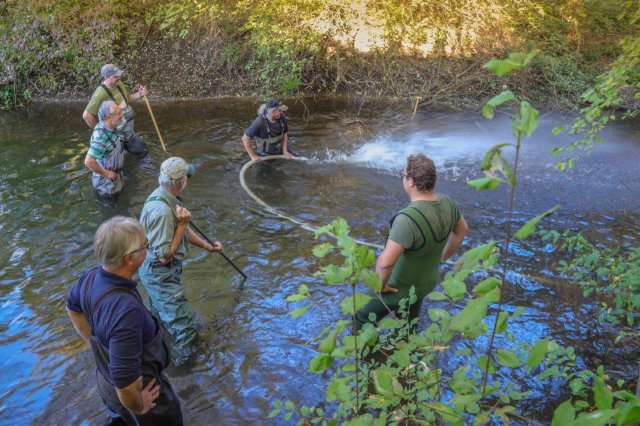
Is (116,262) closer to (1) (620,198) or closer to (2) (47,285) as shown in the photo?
(2) (47,285)

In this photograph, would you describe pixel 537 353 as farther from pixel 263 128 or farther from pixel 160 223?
pixel 263 128

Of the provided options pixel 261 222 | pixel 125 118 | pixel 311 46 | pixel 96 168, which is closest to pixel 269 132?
pixel 261 222

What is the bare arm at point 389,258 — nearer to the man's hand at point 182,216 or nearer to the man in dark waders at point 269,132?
the man's hand at point 182,216

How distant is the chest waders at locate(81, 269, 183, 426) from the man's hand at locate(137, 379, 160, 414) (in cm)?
3

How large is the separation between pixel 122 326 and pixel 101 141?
5546mm

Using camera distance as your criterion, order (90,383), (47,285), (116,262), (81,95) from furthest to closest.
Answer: (81,95) < (47,285) < (90,383) < (116,262)

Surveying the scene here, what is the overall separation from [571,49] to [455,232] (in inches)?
497

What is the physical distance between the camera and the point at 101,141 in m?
7.75

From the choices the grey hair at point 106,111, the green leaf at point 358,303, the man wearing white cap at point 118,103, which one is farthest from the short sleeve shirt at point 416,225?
the man wearing white cap at point 118,103

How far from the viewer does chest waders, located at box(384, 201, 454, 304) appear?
4.11 meters

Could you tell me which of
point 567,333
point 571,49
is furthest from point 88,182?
point 571,49

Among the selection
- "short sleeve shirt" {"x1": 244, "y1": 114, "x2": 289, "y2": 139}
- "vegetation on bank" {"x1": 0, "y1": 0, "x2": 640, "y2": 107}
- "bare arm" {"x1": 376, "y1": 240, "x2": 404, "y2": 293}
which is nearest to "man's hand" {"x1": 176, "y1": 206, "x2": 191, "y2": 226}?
"bare arm" {"x1": 376, "y1": 240, "x2": 404, "y2": 293}

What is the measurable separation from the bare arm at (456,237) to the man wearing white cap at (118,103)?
21.4ft

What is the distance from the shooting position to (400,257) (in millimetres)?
4352
